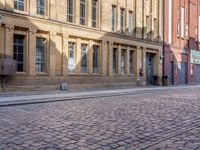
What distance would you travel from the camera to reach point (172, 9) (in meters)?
43.6

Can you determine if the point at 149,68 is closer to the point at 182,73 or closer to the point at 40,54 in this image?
the point at 182,73

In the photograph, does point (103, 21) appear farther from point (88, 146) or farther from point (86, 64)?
point (88, 146)

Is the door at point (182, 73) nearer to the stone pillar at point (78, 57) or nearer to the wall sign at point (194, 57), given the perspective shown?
the wall sign at point (194, 57)

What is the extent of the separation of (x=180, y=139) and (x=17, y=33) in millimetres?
17300

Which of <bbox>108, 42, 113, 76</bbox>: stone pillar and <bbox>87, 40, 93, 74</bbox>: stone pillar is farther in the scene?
<bbox>108, 42, 113, 76</bbox>: stone pillar

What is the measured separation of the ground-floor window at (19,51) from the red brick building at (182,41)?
21.6 meters

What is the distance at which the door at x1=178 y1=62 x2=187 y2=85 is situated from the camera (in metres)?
45.7

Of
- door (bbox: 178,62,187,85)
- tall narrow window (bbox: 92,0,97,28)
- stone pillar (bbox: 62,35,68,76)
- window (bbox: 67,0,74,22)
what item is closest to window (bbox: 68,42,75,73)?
stone pillar (bbox: 62,35,68,76)

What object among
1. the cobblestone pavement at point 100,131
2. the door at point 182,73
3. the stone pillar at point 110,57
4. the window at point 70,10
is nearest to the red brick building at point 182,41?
the door at point 182,73

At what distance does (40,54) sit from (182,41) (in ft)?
86.3

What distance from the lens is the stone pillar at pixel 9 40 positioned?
22.2 metres

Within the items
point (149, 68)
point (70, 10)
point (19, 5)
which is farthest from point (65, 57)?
point (149, 68)

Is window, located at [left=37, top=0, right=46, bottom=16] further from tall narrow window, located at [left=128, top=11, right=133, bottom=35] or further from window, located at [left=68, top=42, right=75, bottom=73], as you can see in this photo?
tall narrow window, located at [left=128, top=11, right=133, bottom=35]

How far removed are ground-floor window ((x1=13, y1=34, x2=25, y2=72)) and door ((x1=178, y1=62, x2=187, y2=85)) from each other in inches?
1045
